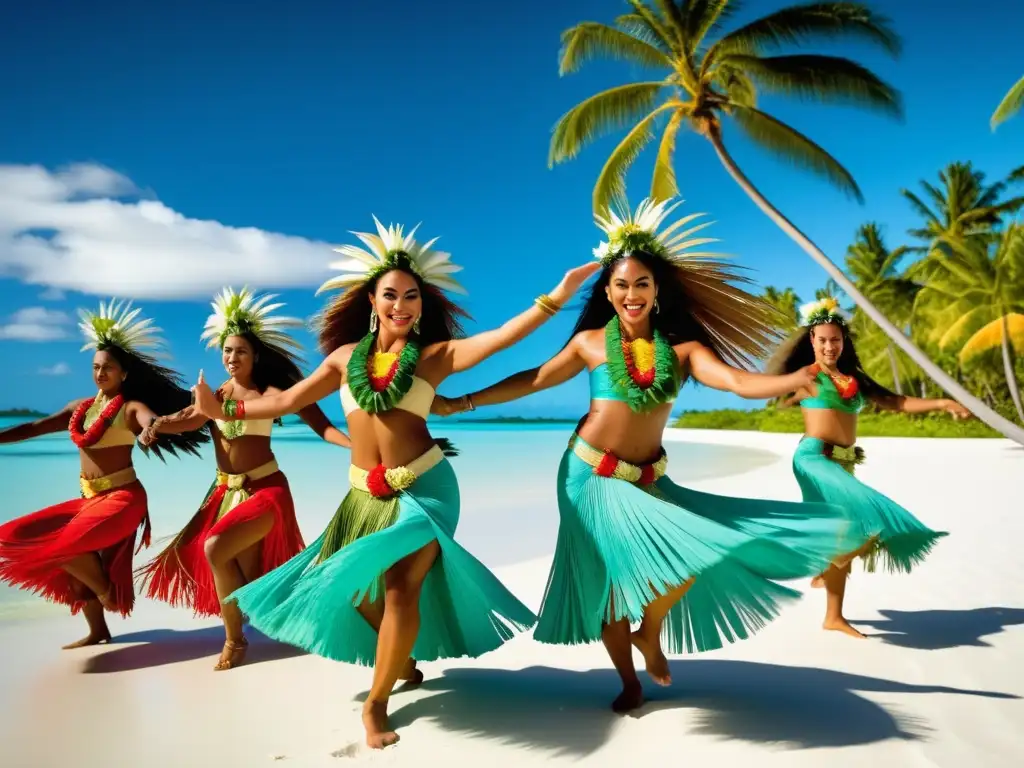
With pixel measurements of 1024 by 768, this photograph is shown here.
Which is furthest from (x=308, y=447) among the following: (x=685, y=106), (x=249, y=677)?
(x=249, y=677)

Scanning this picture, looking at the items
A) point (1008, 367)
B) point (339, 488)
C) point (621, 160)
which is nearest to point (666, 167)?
point (621, 160)

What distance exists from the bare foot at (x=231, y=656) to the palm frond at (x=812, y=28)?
13.0 meters

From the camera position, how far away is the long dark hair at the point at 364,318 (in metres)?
3.75

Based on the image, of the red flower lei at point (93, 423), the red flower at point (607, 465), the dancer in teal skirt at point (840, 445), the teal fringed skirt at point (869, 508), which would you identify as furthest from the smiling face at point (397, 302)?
the teal fringed skirt at point (869, 508)

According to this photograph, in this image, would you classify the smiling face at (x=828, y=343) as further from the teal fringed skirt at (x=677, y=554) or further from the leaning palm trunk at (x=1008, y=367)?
the leaning palm trunk at (x=1008, y=367)

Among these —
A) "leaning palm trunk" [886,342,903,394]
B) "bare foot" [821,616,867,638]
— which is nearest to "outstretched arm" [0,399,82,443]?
"bare foot" [821,616,867,638]

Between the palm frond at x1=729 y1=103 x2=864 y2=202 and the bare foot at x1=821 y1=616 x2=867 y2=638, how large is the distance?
11.1m

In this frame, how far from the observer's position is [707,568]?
111 inches

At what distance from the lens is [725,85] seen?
1410 cm

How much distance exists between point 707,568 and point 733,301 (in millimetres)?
1481

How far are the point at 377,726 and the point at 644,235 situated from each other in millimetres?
2410

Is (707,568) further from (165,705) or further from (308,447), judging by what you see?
(308,447)

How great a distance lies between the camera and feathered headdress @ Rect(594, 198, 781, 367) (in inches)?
144

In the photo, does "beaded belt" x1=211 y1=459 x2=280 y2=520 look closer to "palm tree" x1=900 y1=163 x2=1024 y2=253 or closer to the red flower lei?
the red flower lei
